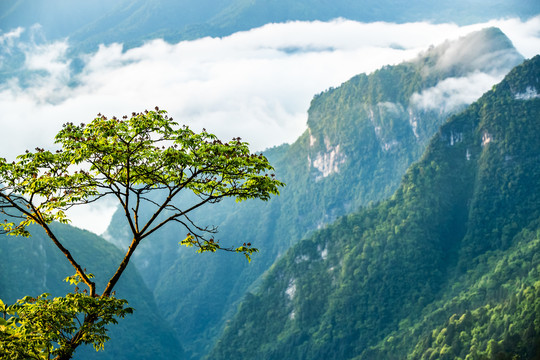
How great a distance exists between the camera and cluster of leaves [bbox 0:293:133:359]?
44.7 feet

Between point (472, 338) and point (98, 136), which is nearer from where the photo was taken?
point (98, 136)

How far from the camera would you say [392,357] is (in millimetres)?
183125

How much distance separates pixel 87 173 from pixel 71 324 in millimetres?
4166

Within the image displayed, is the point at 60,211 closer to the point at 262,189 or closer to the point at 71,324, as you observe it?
the point at 71,324

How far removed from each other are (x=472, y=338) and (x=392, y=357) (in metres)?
35.0

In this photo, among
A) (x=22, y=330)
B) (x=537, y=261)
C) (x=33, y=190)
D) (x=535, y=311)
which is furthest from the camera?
(x=537, y=261)

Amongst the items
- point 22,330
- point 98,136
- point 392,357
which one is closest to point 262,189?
point 98,136

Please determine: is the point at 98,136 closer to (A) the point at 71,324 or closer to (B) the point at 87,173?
(B) the point at 87,173

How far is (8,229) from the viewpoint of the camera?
17.8 metres

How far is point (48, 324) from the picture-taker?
1491cm

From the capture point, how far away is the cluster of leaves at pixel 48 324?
44.7 feet

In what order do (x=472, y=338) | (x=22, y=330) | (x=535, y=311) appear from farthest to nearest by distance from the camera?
(x=472, y=338)
(x=535, y=311)
(x=22, y=330)

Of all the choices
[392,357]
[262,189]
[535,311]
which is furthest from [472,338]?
[262,189]

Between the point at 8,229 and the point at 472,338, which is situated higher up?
the point at 8,229
